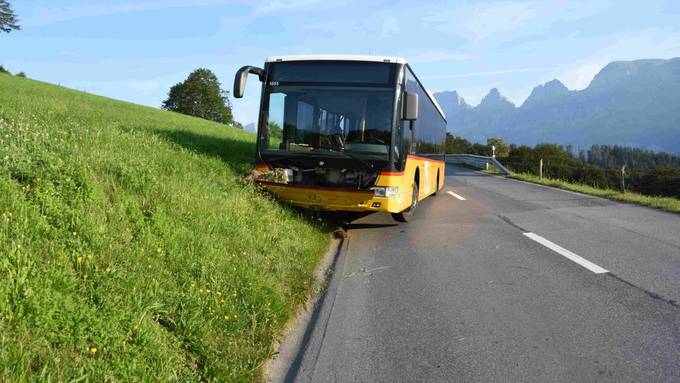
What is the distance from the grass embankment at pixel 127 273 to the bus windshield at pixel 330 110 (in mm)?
2263

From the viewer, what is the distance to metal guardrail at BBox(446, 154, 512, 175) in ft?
98.0

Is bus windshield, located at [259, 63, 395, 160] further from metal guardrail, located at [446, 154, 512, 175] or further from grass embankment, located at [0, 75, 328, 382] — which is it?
metal guardrail, located at [446, 154, 512, 175]

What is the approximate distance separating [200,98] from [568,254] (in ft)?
238

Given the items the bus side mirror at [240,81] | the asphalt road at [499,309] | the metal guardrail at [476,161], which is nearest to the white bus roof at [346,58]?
the bus side mirror at [240,81]

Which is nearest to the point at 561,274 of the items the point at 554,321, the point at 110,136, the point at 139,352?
the point at 554,321

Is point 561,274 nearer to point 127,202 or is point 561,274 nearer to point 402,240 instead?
point 402,240

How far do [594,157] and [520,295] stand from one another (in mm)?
205516

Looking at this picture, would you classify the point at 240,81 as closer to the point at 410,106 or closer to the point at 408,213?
the point at 410,106

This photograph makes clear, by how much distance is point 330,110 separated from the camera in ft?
28.9

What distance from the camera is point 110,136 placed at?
9328 millimetres

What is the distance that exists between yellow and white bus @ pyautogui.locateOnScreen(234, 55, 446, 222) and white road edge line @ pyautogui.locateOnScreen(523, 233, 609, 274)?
7.79ft

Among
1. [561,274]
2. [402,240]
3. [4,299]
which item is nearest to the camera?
[4,299]

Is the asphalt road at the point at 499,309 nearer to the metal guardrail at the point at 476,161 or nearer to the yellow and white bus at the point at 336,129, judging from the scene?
the yellow and white bus at the point at 336,129

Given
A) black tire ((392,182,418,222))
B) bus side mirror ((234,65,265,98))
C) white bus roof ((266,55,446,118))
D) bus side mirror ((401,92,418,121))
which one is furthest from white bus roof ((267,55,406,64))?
black tire ((392,182,418,222))
